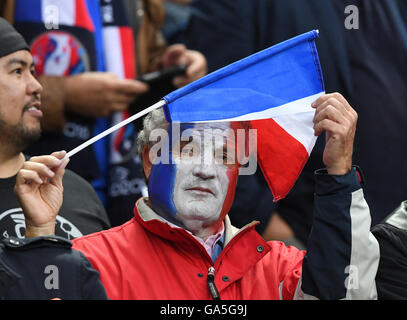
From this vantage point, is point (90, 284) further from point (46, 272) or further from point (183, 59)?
point (183, 59)

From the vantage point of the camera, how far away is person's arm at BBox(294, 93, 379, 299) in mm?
2959

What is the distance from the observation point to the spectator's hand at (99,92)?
4496 mm

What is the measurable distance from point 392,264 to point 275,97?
760mm

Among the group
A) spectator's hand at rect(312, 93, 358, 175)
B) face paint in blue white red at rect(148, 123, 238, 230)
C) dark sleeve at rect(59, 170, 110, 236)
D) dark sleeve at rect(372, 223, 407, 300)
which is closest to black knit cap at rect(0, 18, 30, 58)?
dark sleeve at rect(59, 170, 110, 236)

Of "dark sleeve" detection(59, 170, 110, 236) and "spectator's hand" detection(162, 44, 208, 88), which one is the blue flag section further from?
"spectator's hand" detection(162, 44, 208, 88)

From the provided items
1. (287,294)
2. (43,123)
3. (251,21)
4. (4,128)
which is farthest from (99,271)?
(251,21)

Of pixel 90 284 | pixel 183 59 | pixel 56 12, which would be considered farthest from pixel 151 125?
pixel 183 59

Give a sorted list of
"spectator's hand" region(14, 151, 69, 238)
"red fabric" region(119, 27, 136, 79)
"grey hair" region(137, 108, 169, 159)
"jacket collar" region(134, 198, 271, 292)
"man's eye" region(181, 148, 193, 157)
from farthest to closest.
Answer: "red fabric" region(119, 27, 136, 79)
"grey hair" region(137, 108, 169, 159)
"man's eye" region(181, 148, 193, 157)
"jacket collar" region(134, 198, 271, 292)
"spectator's hand" region(14, 151, 69, 238)

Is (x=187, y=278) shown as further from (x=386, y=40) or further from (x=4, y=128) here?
(x=386, y=40)

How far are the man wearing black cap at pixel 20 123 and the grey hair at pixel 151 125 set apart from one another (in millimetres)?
568

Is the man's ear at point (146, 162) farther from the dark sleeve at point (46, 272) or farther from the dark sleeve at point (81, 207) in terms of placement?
the dark sleeve at point (46, 272)

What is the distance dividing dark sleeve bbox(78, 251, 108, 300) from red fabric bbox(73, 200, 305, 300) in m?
0.22

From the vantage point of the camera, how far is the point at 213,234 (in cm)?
335

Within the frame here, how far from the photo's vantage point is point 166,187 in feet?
10.7
